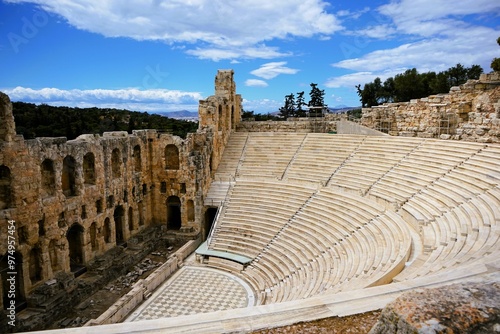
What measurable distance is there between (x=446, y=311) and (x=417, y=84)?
142ft

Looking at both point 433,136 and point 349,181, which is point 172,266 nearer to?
point 349,181

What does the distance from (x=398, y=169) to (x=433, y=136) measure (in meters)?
4.31

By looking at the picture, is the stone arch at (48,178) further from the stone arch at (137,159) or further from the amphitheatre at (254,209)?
the stone arch at (137,159)

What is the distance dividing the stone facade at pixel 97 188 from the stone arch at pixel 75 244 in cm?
5

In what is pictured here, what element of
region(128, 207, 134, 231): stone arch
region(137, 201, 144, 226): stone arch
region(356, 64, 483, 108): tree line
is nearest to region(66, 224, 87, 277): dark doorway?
region(128, 207, 134, 231): stone arch

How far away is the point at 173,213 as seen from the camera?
25.5 m

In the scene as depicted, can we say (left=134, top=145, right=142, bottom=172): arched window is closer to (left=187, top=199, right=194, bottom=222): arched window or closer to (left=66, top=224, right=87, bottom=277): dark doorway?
(left=187, top=199, right=194, bottom=222): arched window

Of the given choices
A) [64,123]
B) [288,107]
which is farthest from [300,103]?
[64,123]

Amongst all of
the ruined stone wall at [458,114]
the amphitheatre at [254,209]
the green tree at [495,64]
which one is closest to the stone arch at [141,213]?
the amphitheatre at [254,209]

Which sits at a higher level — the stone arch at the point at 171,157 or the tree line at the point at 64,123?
the tree line at the point at 64,123

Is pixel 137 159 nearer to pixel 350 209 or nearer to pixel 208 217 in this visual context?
pixel 208 217

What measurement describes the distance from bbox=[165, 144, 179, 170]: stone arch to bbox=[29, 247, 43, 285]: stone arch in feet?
33.4

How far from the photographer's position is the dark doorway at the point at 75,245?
18.6m

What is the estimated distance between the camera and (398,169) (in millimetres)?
18594
